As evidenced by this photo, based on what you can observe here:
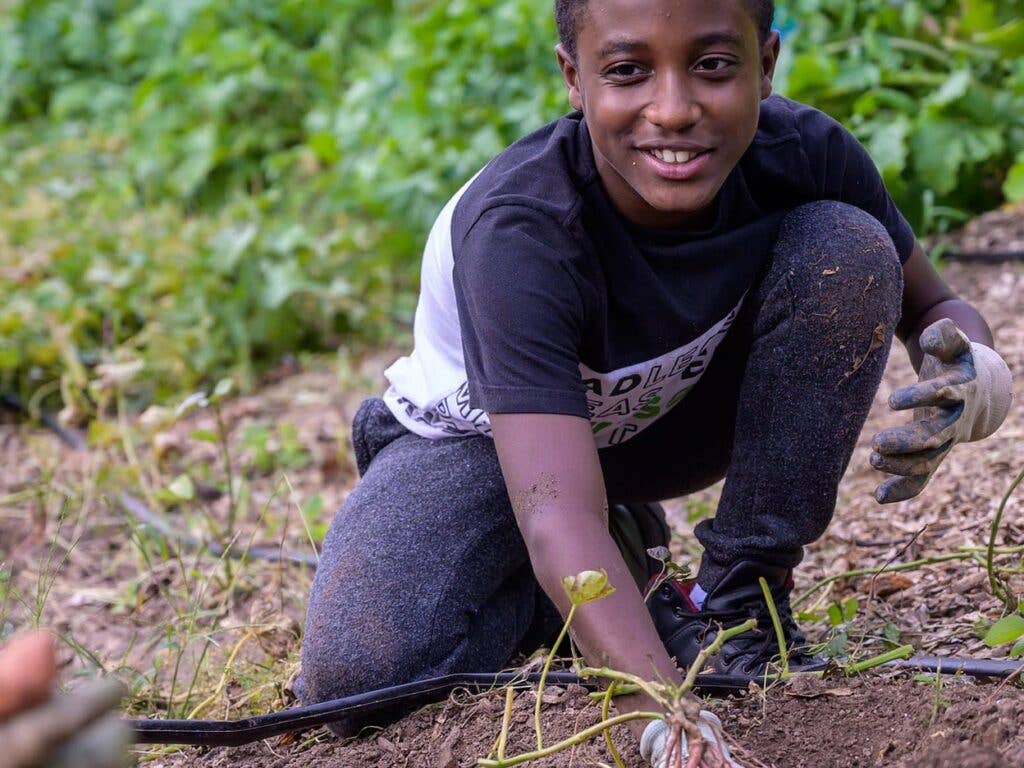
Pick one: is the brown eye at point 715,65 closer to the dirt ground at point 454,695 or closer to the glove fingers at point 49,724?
the dirt ground at point 454,695

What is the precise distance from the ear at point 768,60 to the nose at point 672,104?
0.18 meters

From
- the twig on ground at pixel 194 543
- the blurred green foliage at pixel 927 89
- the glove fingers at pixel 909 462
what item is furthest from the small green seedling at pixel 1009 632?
the blurred green foliage at pixel 927 89

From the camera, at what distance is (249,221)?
15.0 feet

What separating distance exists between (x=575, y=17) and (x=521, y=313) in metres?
0.40

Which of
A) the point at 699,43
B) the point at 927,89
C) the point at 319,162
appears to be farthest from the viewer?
the point at 319,162

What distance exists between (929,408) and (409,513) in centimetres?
78

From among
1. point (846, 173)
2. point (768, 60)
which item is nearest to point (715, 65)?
point (768, 60)

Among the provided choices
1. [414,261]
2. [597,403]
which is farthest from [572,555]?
[414,261]

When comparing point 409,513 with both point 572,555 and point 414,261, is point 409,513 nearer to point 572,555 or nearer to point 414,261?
point 572,555

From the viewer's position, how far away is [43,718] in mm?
761

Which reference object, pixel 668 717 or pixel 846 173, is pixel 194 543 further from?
pixel 668 717

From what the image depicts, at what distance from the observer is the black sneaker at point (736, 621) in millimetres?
1769

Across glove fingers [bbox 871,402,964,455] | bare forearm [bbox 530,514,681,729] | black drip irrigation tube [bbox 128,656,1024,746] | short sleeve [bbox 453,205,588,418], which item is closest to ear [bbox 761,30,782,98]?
short sleeve [bbox 453,205,588,418]

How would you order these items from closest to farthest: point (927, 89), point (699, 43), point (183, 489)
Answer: point (699, 43), point (183, 489), point (927, 89)
